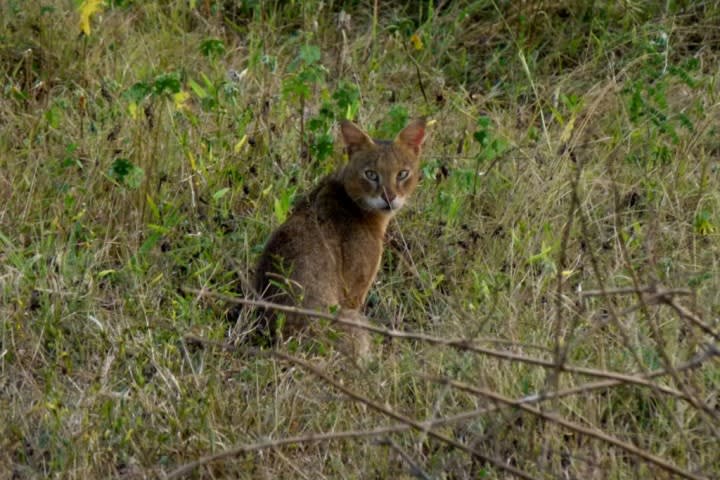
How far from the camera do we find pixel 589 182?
21.3 feet

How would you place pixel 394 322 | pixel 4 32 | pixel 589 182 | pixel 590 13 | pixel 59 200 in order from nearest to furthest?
1. pixel 394 322
2. pixel 59 200
3. pixel 589 182
4. pixel 4 32
5. pixel 590 13

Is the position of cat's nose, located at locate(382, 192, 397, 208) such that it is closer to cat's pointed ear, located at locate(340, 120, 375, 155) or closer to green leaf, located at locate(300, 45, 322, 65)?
cat's pointed ear, located at locate(340, 120, 375, 155)

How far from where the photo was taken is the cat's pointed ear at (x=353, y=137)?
609 cm

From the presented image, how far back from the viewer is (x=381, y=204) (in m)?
5.97

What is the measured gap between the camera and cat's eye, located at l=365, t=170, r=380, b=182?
6.02 m

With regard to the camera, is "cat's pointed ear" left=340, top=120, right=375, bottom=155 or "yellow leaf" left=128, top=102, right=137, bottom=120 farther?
"yellow leaf" left=128, top=102, right=137, bottom=120

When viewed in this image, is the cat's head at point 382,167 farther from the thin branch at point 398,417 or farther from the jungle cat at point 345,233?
the thin branch at point 398,417

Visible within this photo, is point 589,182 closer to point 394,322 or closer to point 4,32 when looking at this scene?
point 394,322

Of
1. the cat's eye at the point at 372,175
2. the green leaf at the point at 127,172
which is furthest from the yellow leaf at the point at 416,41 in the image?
the green leaf at the point at 127,172

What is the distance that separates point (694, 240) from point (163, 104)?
91.7 inches

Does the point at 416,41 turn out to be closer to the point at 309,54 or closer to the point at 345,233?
the point at 309,54

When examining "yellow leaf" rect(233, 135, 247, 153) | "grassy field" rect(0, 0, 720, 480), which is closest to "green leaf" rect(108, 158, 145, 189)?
"grassy field" rect(0, 0, 720, 480)

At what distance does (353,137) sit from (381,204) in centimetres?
36

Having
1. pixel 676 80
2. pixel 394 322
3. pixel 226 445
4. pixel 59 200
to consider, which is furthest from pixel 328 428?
pixel 676 80
